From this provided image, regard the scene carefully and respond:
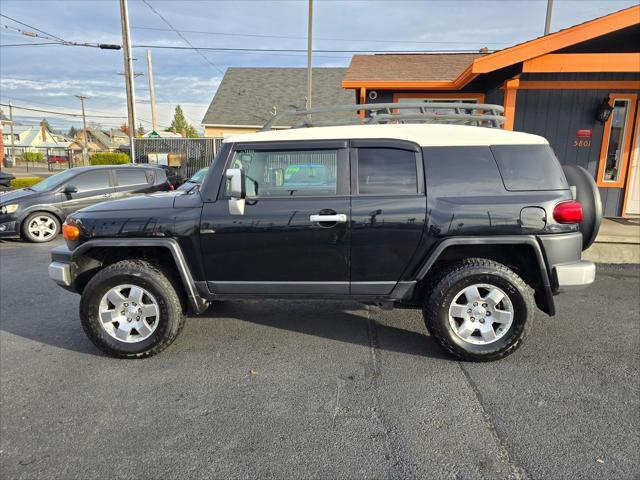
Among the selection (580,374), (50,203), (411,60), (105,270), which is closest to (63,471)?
(105,270)

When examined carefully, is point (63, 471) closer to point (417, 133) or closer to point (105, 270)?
point (105, 270)

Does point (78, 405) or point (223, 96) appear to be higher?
point (223, 96)

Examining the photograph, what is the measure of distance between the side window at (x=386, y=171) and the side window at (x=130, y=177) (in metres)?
7.30

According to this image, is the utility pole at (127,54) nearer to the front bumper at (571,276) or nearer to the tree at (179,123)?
the front bumper at (571,276)

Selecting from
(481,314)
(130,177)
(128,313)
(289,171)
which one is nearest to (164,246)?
(128,313)

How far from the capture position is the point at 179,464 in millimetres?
2297

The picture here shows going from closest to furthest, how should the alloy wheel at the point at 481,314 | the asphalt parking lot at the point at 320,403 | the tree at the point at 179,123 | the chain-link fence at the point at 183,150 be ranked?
the asphalt parking lot at the point at 320,403, the alloy wheel at the point at 481,314, the chain-link fence at the point at 183,150, the tree at the point at 179,123

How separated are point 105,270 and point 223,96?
92.8 feet

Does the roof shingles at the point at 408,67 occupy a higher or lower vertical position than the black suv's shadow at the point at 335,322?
higher

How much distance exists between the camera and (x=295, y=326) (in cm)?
420

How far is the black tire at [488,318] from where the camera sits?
3.26 metres

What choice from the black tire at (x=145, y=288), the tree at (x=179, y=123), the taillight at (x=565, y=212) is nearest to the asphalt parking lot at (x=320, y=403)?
the black tire at (x=145, y=288)

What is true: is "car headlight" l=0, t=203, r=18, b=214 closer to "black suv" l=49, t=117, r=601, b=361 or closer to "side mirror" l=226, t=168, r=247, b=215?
"black suv" l=49, t=117, r=601, b=361

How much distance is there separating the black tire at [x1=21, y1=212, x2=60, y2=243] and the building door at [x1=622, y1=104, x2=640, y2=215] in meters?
12.0
